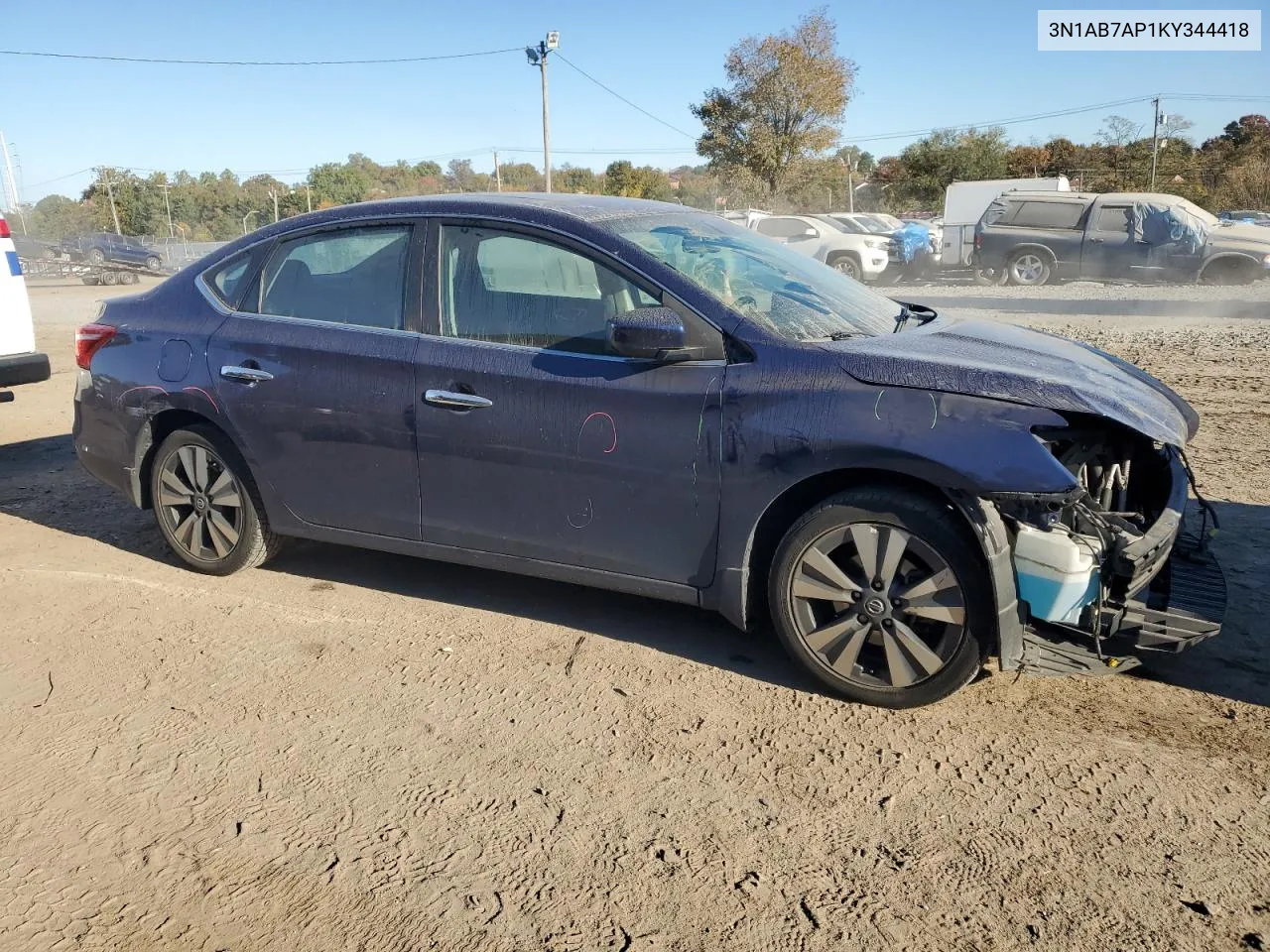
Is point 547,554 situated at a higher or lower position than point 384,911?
higher

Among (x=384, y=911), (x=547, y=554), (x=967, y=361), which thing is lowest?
(x=384, y=911)

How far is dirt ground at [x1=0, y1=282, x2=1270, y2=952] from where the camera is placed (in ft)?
8.44

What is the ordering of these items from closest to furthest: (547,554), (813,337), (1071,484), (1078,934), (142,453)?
(1078,934) < (1071,484) < (813,337) < (547,554) < (142,453)

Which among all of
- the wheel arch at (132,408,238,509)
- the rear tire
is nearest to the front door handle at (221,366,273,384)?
the wheel arch at (132,408,238,509)

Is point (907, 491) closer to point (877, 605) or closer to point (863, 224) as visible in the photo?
point (877, 605)

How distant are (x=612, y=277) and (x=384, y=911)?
2.37m

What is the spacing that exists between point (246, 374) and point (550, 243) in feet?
5.20

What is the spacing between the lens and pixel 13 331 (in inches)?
293

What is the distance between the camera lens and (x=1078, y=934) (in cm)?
245

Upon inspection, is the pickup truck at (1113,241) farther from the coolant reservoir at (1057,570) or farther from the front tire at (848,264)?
the coolant reservoir at (1057,570)

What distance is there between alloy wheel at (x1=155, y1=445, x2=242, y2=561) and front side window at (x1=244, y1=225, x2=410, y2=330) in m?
0.79

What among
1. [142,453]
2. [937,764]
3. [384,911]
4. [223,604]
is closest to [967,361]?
[937,764]

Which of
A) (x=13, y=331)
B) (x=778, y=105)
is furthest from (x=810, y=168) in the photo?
(x=13, y=331)

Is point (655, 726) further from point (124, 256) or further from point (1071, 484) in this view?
point (124, 256)
